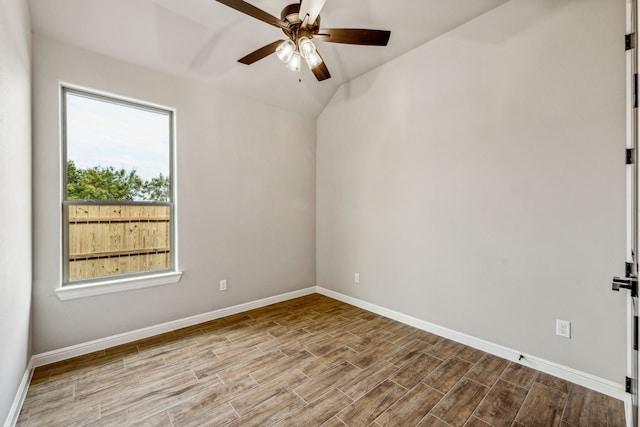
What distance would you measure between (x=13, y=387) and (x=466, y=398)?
2914 millimetres

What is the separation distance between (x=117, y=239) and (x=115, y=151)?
0.86m

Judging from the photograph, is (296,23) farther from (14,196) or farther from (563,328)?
(563,328)

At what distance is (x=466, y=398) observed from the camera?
193cm

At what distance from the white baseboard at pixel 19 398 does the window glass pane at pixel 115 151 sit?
4.59ft

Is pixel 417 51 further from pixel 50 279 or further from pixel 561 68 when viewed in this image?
pixel 50 279

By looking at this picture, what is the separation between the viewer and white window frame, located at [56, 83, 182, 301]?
2.46 m

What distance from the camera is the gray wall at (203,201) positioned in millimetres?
2346

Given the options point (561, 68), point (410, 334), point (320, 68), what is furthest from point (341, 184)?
point (561, 68)

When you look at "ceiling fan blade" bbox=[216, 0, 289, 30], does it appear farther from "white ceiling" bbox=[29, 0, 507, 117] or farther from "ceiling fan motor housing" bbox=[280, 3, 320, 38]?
"white ceiling" bbox=[29, 0, 507, 117]

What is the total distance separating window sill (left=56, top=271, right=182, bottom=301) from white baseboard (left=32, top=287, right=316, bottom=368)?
1.42 feet

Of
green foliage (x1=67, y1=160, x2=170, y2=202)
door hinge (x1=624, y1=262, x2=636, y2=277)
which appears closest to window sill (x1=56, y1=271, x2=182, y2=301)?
green foliage (x1=67, y1=160, x2=170, y2=202)

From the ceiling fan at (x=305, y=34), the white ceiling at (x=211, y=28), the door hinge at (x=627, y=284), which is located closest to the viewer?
the door hinge at (x=627, y=284)

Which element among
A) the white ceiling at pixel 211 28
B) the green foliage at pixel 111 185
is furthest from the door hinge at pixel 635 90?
the green foliage at pixel 111 185

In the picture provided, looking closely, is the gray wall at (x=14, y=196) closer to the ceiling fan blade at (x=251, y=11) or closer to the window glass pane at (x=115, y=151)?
the window glass pane at (x=115, y=151)
